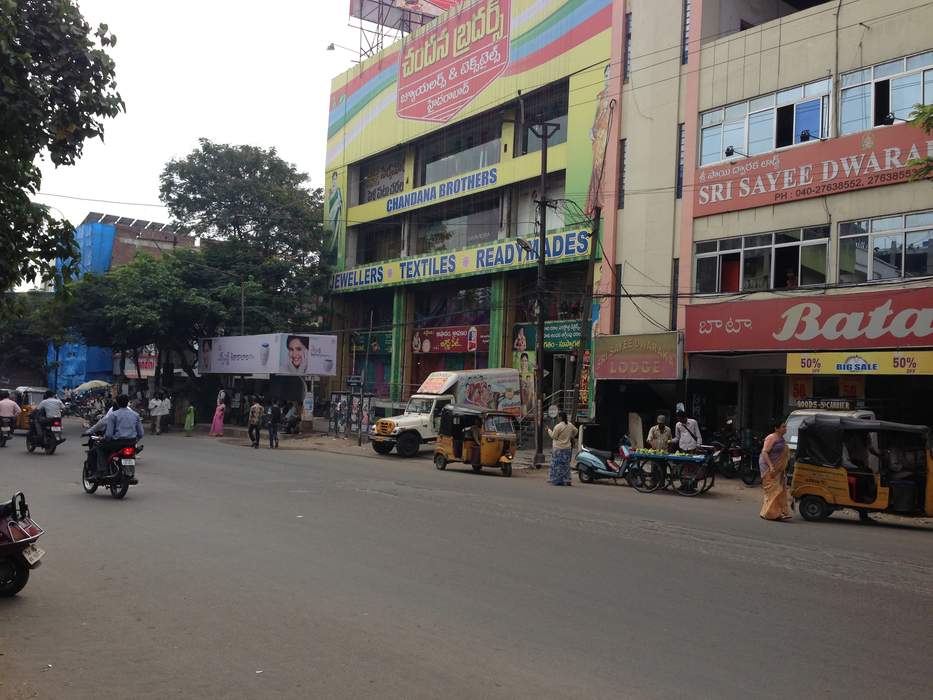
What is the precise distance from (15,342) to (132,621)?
6588 centimetres

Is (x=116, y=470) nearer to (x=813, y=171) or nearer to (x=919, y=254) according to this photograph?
(x=919, y=254)

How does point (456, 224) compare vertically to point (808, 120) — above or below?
above

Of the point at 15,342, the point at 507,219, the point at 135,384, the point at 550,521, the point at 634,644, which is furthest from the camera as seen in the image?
the point at 15,342

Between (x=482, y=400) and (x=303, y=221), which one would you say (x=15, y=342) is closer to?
(x=303, y=221)

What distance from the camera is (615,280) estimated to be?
27.9 meters

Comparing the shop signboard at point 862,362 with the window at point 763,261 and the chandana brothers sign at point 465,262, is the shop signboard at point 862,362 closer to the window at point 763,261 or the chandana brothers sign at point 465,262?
the window at point 763,261

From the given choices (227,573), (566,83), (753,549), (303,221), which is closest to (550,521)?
(753,549)

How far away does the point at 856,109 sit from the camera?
20984 millimetres

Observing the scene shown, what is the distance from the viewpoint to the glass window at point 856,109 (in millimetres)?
20719

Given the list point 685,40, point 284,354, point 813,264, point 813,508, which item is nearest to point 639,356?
point 813,264

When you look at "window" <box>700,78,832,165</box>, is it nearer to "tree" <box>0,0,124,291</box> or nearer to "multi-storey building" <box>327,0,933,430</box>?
"multi-storey building" <box>327,0,933,430</box>

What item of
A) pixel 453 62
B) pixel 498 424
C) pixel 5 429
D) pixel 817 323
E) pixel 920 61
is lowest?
pixel 5 429

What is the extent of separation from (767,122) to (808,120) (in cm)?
125

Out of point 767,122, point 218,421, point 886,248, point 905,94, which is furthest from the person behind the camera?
point 218,421
